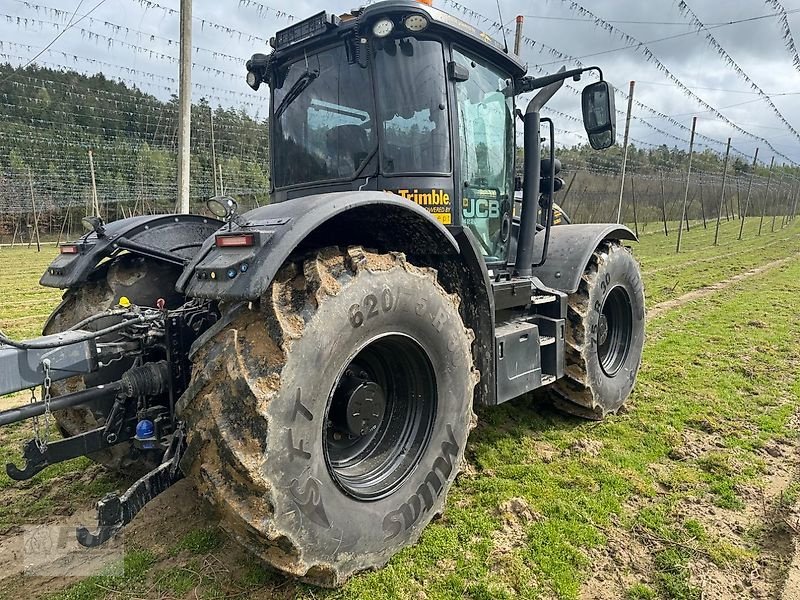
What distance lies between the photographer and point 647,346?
673 cm

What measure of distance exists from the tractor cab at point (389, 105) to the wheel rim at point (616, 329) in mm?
1836

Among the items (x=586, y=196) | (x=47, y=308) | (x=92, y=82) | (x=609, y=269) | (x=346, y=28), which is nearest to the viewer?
(x=346, y=28)

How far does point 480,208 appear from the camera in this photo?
371 centimetres

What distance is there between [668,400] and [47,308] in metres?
9.31

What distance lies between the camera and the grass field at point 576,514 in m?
2.44

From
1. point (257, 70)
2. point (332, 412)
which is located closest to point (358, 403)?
point (332, 412)

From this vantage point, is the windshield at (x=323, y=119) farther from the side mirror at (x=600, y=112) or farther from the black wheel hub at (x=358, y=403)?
the side mirror at (x=600, y=112)

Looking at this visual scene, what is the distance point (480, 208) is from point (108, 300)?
7.65ft

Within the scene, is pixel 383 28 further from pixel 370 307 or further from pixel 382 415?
pixel 382 415

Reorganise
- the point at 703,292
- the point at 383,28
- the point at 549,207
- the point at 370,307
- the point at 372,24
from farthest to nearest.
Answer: the point at 703,292 < the point at 549,207 < the point at 372,24 < the point at 383,28 < the point at 370,307

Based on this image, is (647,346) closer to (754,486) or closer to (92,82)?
(754,486)

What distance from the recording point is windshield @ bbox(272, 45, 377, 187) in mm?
3246

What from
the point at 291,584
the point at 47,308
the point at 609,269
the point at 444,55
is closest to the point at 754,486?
the point at 609,269
